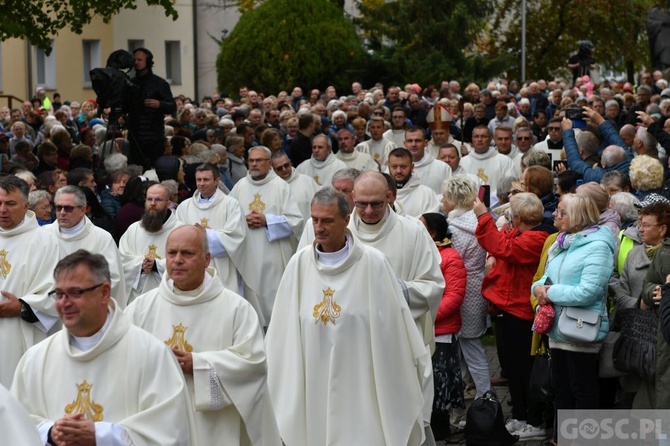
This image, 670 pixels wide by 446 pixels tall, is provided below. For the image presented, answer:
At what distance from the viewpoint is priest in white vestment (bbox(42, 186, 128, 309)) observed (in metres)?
9.59

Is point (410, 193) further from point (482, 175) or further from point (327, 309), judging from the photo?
point (327, 309)

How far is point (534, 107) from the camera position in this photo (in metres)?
23.1

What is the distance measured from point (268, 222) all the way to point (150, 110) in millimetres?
2548

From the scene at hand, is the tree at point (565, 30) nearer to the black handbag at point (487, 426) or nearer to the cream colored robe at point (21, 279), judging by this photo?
the black handbag at point (487, 426)

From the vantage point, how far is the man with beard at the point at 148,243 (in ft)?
34.3

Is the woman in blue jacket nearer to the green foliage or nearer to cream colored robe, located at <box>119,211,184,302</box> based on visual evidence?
cream colored robe, located at <box>119,211,184,302</box>

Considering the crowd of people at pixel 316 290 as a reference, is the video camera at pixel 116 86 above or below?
above

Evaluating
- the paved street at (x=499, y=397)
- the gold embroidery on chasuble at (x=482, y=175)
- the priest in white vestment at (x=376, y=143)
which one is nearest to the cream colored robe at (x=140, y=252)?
the paved street at (x=499, y=397)

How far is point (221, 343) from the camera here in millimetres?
6863

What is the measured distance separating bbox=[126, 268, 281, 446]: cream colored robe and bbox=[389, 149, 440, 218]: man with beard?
4.74 meters

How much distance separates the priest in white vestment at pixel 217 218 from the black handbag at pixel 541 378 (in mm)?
3717

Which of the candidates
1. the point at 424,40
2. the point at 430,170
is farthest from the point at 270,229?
the point at 424,40

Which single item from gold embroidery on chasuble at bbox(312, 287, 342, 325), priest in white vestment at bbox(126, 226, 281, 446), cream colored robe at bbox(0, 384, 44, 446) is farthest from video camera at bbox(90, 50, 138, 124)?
cream colored robe at bbox(0, 384, 44, 446)

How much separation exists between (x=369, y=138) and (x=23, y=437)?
1432 centimetres
